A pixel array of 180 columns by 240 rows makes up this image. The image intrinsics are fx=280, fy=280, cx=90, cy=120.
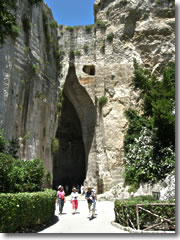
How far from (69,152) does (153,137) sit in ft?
53.2

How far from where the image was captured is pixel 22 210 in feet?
27.7

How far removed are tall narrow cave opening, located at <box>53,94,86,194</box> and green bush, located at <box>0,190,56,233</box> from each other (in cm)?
2112

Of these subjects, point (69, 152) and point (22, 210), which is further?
point (69, 152)

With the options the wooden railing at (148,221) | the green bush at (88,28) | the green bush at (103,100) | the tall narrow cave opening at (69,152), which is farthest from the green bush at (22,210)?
the tall narrow cave opening at (69,152)

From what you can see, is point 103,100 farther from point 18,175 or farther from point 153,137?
point 18,175

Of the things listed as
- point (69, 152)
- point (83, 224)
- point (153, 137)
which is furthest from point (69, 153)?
point (83, 224)

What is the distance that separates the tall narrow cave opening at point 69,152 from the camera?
102 feet

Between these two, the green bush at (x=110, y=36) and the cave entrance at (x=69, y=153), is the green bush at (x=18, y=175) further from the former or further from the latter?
the cave entrance at (x=69, y=153)

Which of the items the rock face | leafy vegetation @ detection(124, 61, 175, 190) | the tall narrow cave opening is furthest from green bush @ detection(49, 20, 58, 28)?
the tall narrow cave opening

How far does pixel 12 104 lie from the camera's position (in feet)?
53.9

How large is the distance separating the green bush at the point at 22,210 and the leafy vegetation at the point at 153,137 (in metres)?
7.77

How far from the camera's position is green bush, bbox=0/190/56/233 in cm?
788

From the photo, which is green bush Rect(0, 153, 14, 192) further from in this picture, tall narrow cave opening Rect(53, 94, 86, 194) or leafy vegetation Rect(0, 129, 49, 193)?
tall narrow cave opening Rect(53, 94, 86, 194)

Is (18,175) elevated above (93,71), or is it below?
below
